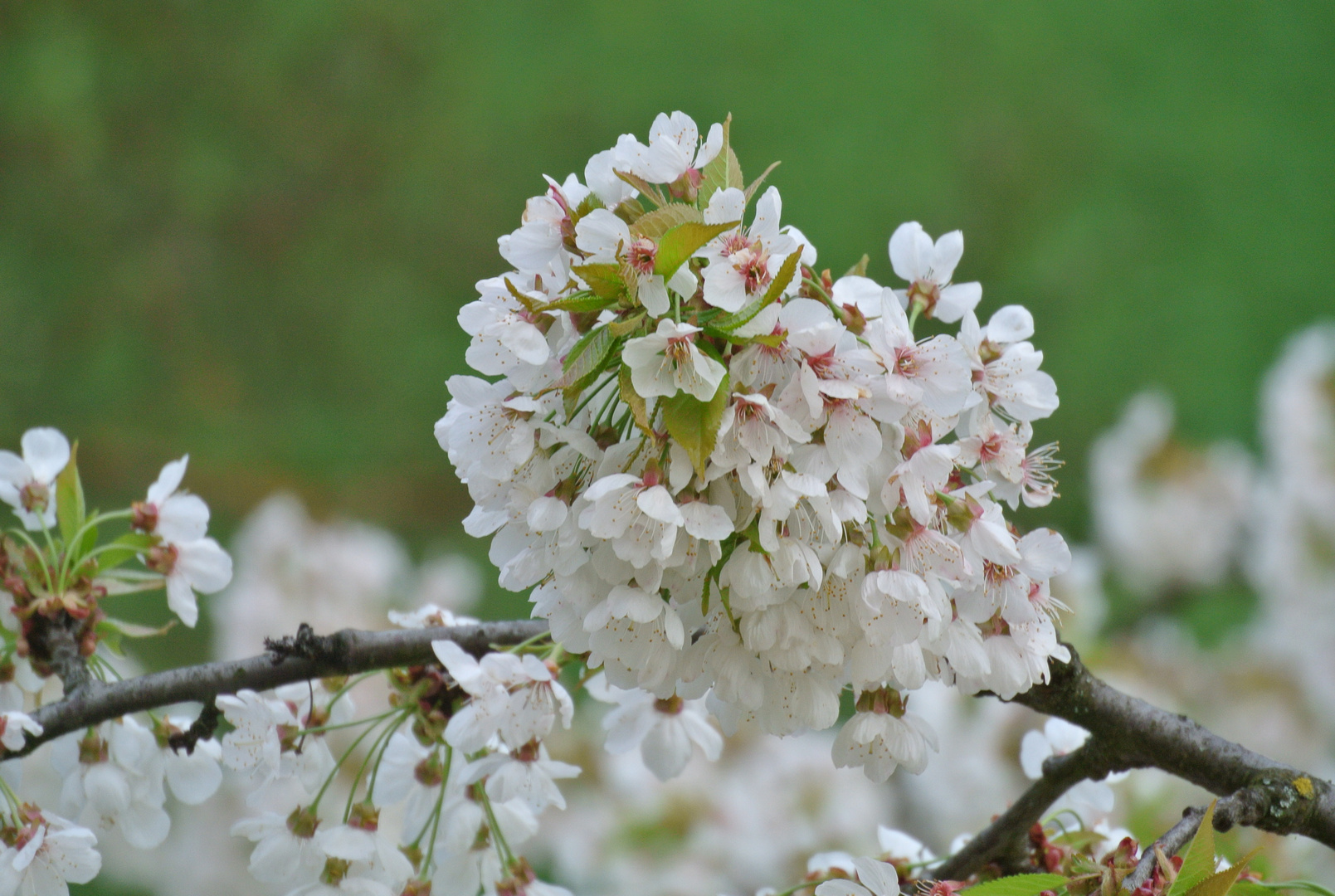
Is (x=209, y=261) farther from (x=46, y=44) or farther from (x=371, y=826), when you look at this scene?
(x=371, y=826)

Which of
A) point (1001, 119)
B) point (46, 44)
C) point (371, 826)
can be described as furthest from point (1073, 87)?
point (371, 826)

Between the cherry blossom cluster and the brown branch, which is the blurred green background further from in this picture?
the brown branch

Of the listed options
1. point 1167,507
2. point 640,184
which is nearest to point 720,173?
point 640,184

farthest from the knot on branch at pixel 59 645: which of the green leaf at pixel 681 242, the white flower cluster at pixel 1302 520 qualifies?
the white flower cluster at pixel 1302 520

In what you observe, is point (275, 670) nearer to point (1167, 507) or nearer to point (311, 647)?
Result: point (311, 647)

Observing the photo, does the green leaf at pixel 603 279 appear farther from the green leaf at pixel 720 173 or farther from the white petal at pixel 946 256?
the white petal at pixel 946 256
